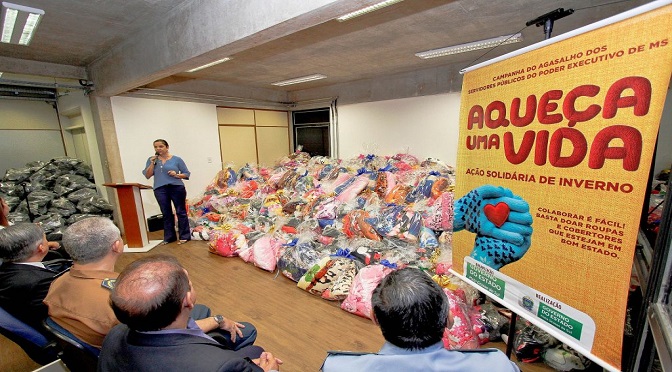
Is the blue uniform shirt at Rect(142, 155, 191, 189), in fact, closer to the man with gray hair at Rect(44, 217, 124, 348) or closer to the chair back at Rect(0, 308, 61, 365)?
the man with gray hair at Rect(44, 217, 124, 348)

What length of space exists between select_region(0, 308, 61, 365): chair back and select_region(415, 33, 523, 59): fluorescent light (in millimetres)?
4832

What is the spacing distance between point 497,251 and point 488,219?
0.17 metres

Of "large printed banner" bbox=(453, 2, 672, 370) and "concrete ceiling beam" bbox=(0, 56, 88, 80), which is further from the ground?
"concrete ceiling beam" bbox=(0, 56, 88, 80)

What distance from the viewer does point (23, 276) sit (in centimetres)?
138

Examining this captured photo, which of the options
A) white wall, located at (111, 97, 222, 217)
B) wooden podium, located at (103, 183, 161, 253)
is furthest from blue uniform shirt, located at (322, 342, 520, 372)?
white wall, located at (111, 97, 222, 217)

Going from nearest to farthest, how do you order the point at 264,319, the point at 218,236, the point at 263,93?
the point at 264,319 < the point at 218,236 < the point at 263,93

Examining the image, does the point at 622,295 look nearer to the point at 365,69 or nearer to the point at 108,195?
the point at 365,69

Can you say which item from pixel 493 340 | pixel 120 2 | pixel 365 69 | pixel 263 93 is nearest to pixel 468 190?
pixel 493 340

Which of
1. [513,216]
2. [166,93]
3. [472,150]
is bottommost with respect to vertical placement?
[513,216]

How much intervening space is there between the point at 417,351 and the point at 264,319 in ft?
6.17

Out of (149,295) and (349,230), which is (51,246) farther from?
(349,230)

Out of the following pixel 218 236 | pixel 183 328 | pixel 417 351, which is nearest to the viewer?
pixel 417 351

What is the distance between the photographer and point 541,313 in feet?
4.06

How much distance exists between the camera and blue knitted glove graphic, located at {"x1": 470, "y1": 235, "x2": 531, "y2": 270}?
4.25ft
